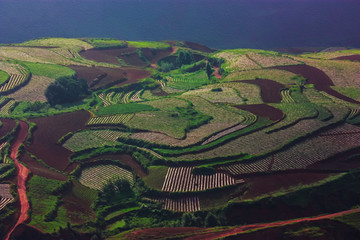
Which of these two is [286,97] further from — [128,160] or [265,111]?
[128,160]

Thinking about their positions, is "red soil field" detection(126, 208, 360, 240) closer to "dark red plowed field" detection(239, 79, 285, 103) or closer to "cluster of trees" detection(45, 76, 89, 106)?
"dark red plowed field" detection(239, 79, 285, 103)

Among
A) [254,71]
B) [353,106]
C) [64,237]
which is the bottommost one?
[64,237]

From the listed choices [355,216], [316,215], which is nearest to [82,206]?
[316,215]

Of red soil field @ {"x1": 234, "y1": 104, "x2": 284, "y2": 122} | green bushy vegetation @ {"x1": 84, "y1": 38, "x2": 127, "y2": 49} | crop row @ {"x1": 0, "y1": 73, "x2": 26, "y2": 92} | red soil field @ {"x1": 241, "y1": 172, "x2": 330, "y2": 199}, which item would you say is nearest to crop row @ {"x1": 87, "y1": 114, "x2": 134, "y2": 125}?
red soil field @ {"x1": 234, "y1": 104, "x2": 284, "y2": 122}

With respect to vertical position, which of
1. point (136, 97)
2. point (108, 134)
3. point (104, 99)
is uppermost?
point (136, 97)

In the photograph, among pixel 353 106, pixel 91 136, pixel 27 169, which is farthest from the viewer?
pixel 353 106

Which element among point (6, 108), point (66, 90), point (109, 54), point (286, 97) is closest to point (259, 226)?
point (286, 97)

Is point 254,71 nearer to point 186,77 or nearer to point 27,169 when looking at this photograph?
point 186,77
